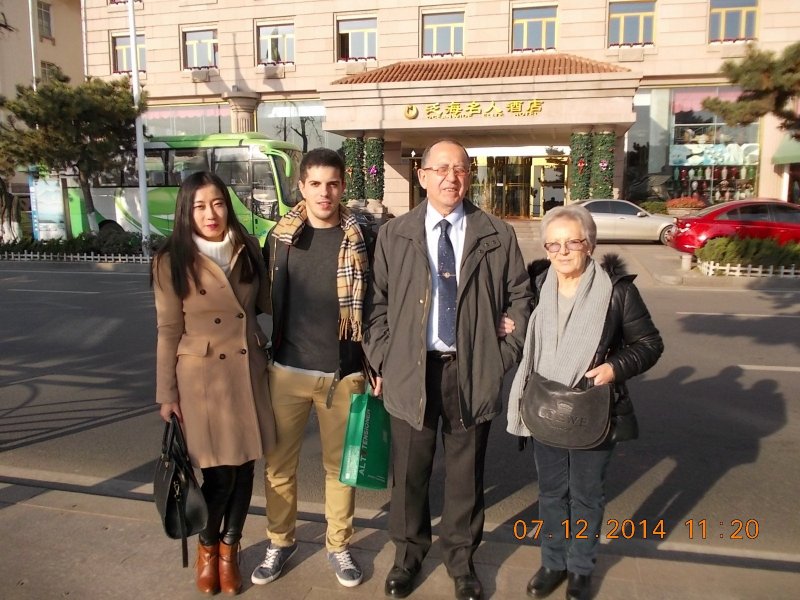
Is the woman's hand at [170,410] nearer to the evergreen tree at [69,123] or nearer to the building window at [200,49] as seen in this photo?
the evergreen tree at [69,123]

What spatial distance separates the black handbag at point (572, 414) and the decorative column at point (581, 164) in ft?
65.3

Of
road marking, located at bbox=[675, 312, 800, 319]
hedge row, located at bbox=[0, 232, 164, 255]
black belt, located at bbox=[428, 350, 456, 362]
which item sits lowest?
road marking, located at bbox=[675, 312, 800, 319]

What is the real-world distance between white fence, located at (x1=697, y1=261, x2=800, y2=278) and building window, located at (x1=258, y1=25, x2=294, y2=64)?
21.2 m

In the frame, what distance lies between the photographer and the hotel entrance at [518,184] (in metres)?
27.2

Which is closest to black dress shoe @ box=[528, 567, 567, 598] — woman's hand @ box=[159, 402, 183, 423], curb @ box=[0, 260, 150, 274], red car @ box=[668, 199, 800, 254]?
woman's hand @ box=[159, 402, 183, 423]

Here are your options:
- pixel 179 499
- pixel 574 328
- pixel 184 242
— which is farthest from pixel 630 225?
pixel 179 499

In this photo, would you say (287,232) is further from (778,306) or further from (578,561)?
(778,306)

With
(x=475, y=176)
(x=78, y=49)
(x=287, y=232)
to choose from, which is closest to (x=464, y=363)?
(x=287, y=232)

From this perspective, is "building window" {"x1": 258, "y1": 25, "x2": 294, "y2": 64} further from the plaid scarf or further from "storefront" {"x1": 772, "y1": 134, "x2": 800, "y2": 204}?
the plaid scarf

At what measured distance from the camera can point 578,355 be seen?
268 cm

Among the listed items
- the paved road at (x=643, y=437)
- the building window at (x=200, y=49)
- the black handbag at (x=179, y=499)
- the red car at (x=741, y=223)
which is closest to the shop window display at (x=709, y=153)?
the red car at (x=741, y=223)

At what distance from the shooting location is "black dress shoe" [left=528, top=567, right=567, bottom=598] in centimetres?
278

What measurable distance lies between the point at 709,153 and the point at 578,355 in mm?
25973

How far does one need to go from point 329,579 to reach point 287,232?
157cm
